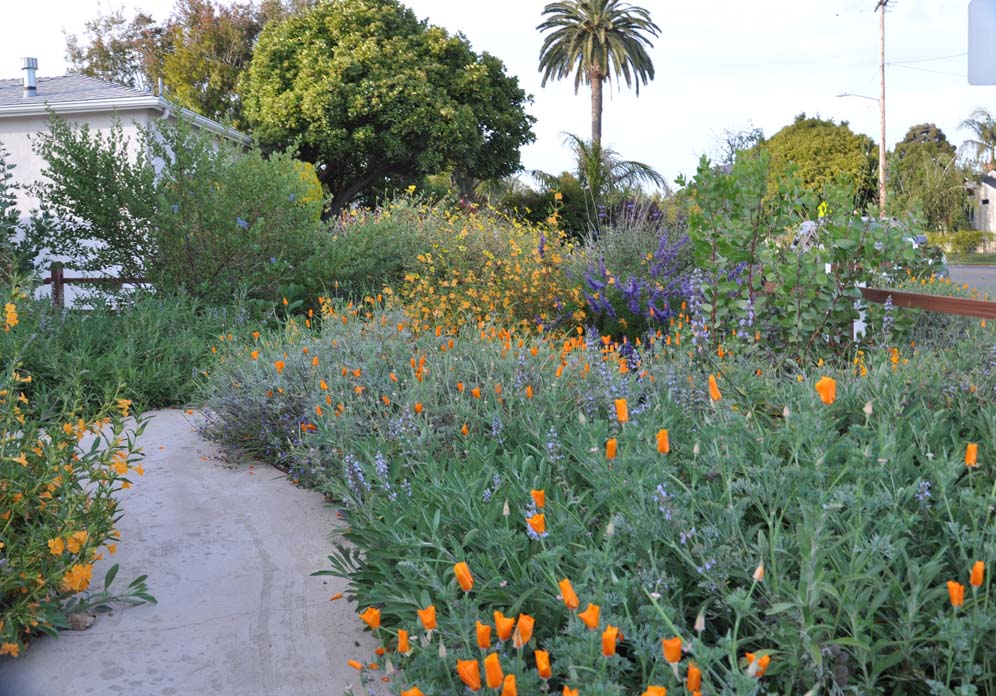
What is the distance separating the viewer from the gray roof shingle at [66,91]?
17.2m

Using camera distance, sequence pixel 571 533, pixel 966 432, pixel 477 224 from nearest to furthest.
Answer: pixel 571 533
pixel 966 432
pixel 477 224

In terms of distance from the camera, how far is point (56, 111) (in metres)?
16.5

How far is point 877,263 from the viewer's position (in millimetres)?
5617

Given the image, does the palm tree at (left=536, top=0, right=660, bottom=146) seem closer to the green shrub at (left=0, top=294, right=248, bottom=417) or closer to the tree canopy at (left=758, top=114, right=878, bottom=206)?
the tree canopy at (left=758, top=114, right=878, bottom=206)

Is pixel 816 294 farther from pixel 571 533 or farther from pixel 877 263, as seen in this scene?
pixel 571 533

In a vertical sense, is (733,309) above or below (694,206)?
below

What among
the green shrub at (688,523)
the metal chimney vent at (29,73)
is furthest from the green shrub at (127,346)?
the metal chimney vent at (29,73)

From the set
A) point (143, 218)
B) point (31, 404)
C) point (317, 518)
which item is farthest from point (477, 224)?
point (317, 518)

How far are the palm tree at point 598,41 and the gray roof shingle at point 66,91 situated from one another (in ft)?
68.6

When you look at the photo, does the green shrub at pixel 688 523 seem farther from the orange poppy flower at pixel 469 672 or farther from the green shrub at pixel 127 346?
the green shrub at pixel 127 346

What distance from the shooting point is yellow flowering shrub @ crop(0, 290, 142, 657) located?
2.80m

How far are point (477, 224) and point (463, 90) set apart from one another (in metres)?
19.4

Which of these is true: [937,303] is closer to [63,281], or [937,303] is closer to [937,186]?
[63,281]

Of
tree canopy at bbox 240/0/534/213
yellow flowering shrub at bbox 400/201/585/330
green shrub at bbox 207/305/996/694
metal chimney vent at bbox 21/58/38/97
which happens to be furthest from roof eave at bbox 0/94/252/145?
green shrub at bbox 207/305/996/694
